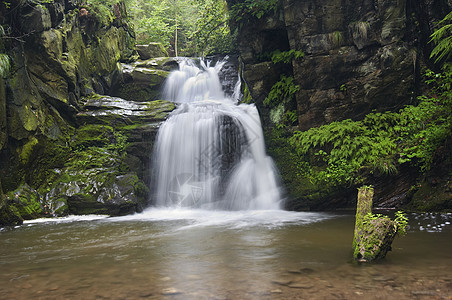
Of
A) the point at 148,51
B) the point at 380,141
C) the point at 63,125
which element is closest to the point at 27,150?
the point at 63,125

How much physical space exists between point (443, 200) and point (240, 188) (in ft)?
19.0

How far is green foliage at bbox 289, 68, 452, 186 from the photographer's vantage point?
8.16 meters

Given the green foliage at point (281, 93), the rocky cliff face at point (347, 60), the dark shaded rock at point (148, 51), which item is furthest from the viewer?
the dark shaded rock at point (148, 51)

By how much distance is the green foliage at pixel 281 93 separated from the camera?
11.2m

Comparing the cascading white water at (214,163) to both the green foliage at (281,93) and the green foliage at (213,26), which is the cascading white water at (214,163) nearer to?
the green foliage at (281,93)

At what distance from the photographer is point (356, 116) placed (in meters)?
10.0

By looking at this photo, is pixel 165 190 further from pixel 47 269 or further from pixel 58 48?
pixel 47 269

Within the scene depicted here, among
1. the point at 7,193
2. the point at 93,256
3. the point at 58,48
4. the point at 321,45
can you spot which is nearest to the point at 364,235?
the point at 93,256

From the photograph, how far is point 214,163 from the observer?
37.5 feet

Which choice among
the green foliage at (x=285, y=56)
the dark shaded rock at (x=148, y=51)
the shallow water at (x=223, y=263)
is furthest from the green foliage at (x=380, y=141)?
the dark shaded rock at (x=148, y=51)

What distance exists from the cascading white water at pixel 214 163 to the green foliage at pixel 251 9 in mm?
3532

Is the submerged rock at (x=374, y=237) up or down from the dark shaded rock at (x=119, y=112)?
down

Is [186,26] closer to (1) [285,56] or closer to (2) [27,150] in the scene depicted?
(1) [285,56]

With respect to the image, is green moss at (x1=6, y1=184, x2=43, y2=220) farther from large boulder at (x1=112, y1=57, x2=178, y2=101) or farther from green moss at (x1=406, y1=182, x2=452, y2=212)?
green moss at (x1=406, y1=182, x2=452, y2=212)
